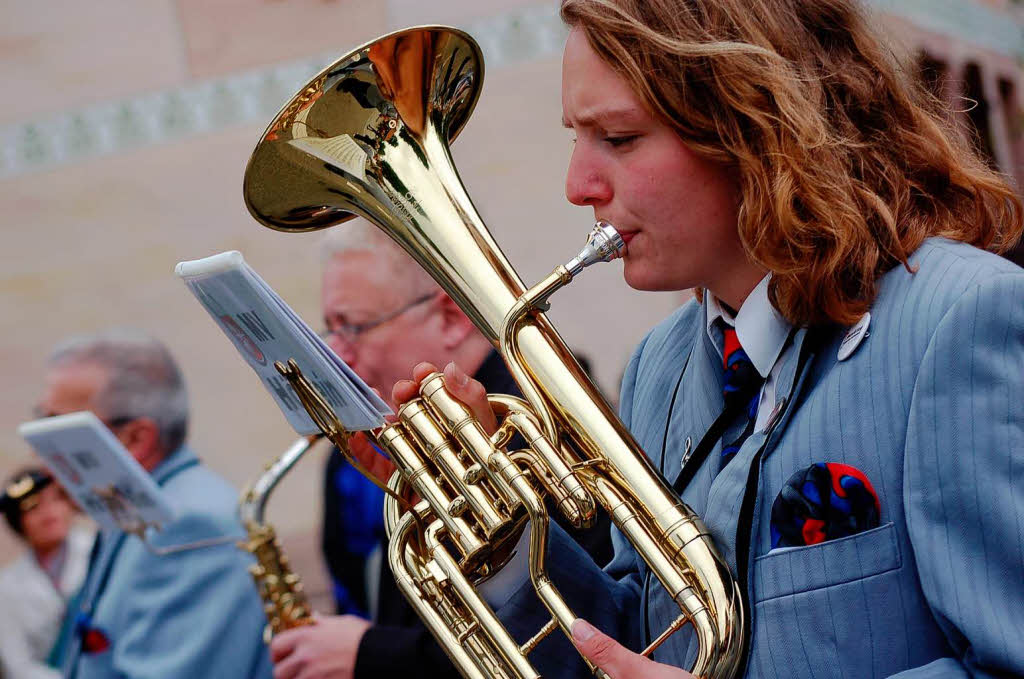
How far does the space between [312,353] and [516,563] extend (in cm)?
37

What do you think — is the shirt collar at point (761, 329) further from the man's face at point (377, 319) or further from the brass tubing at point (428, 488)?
the man's face at point (377, 319)

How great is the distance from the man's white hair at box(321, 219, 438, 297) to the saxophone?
38 centimetres

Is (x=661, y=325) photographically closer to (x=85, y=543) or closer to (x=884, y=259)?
(x=884, y=259)

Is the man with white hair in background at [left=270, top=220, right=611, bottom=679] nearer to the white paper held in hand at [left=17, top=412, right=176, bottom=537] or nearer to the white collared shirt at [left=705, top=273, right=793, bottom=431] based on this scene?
the white paper held in hand at [left=17, top=412, right=176, bottom=537]

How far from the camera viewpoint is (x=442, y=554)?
1426 millimetres

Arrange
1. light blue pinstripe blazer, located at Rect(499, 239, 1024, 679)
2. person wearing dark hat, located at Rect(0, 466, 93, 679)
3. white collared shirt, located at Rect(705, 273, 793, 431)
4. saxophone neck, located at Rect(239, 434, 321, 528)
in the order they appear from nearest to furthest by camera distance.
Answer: light blue pinstripe blazer, located at Rect(499, 239, 1024, 679) → white collared shirt, located at Rect(705, 273, 793, 431) → saxophone neck, located at Rect(239, 434, 321, 528) → person wearing dark hat, located at Rect(0, 466, 93, 679)

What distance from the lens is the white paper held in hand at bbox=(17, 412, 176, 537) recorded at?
2.50 metres

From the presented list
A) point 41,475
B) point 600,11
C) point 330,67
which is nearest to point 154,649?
point 41,475

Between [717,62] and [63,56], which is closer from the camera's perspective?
[717,62]

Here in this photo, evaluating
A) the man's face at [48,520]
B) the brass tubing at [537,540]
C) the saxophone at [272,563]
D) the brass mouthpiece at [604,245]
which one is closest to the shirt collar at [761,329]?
the brass mouthpiece at [604,245]

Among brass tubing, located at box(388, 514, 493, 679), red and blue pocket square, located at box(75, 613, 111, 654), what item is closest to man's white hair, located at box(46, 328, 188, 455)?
red and blue pocket square, located at box(75, 613, 111, 654)

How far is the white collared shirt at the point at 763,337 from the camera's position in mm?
1334

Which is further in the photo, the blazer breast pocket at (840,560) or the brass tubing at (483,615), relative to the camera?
the brass tubing at (483,615)

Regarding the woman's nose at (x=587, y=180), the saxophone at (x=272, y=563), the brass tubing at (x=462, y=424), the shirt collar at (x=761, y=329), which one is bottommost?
the saxophone at (x=272, y=563)
